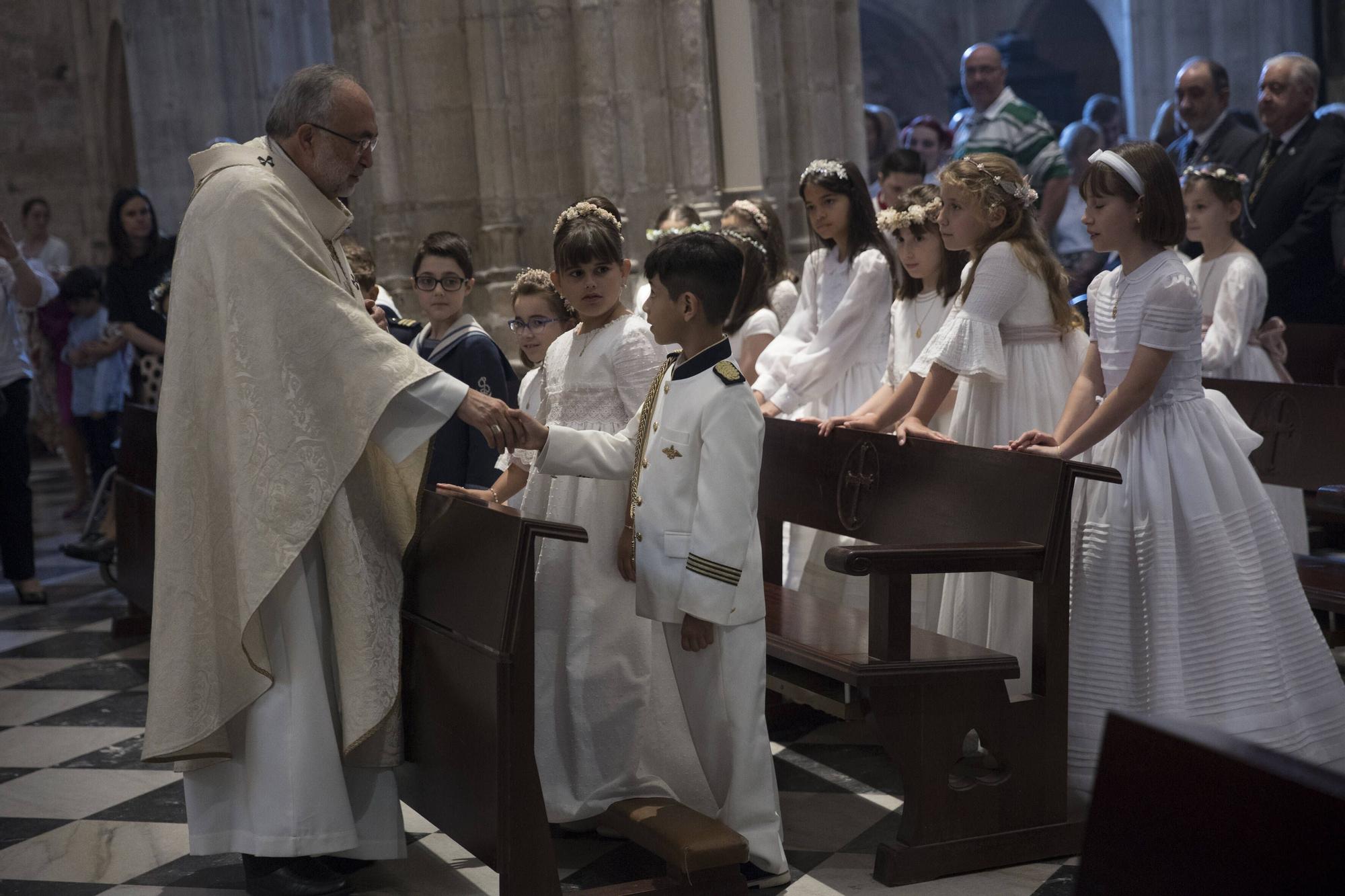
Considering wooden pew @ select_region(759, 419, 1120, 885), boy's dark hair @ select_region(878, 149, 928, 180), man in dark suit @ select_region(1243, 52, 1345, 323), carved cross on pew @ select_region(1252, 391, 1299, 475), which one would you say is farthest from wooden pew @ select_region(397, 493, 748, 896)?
man in dark suit @ select_region(1243, 52, 1345, 323)

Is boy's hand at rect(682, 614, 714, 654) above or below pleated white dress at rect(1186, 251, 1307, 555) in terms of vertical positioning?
below

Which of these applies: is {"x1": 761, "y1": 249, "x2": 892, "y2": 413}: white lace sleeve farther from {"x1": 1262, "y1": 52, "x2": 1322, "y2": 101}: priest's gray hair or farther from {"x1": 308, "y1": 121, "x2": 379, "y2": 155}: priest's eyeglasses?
{"x1": 1262, "y1": 52, "x2": 1322, "y2": 101}: priest's gray hair

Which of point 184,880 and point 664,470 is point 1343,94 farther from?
point 184,880

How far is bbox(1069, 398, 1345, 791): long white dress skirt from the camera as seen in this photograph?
Answer: 11.0 ft

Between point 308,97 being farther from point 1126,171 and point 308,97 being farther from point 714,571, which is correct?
point 1126,171

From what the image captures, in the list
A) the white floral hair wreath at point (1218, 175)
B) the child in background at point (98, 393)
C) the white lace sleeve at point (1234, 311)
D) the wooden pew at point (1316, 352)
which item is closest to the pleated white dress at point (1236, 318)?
the white lace sleeve at point (1234, 311)

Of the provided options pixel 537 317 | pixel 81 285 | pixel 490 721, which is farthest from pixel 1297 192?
pixel 81 285

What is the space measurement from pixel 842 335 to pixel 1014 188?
47.2 inches

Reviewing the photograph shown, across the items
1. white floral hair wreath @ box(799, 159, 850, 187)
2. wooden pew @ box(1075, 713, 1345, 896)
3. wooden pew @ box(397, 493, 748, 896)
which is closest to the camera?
wooden pew @ box(1075, 713, 1345, 896)

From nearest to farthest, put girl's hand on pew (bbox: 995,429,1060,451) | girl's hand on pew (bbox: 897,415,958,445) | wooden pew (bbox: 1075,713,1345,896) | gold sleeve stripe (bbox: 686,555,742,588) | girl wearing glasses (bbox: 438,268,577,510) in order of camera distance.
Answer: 1. wooden pew (bbox: 1075,713,1345,896)
2. gold sleeve stripe (bbox: 686,555,742,588)
3. girl's hand on pew (bbox: 995,429,1060,451)
4. girl's hand on pew (bbox: 897,415,958,445)
5. girl wearing glasses (bbox: 438,268,577,510)

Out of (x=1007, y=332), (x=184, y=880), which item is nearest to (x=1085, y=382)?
(x=1007, y=332)

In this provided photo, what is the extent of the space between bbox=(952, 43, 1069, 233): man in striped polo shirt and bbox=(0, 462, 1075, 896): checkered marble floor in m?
3.81

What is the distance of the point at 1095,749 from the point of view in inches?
132

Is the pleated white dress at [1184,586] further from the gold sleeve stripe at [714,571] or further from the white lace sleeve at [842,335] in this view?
the white lace sleeve at [842,335]
